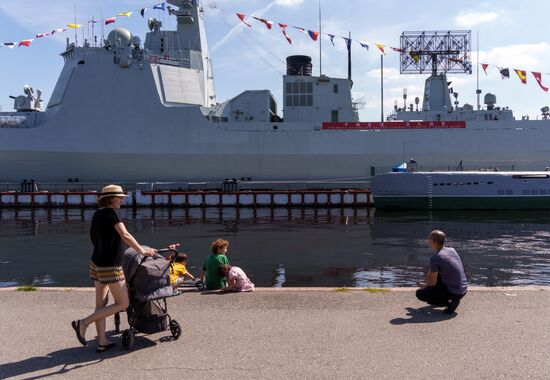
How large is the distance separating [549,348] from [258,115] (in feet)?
92.5

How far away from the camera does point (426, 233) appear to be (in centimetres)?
1756

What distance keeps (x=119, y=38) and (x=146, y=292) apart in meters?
30.7

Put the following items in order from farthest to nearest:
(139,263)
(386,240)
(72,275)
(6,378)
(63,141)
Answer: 1. (63,141)
2. (386,240)
3. (72,275)
4. (139,263)
5. (6,378)

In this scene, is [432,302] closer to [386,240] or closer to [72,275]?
[72,275]

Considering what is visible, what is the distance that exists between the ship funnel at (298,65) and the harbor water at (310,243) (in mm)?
10907

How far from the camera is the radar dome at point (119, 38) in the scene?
104ft

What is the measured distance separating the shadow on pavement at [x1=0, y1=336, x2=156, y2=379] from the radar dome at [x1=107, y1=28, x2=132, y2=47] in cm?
3044

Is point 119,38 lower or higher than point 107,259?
higher

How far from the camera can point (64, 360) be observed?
4.40 m

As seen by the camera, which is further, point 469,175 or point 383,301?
point 469,175

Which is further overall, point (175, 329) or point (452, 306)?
point (452, 306)

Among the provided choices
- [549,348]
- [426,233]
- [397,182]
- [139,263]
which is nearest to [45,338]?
[139,263]

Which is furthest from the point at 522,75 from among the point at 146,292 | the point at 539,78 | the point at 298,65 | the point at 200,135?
the point at 146,292

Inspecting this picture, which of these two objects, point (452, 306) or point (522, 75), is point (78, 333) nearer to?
point (452, 306)
